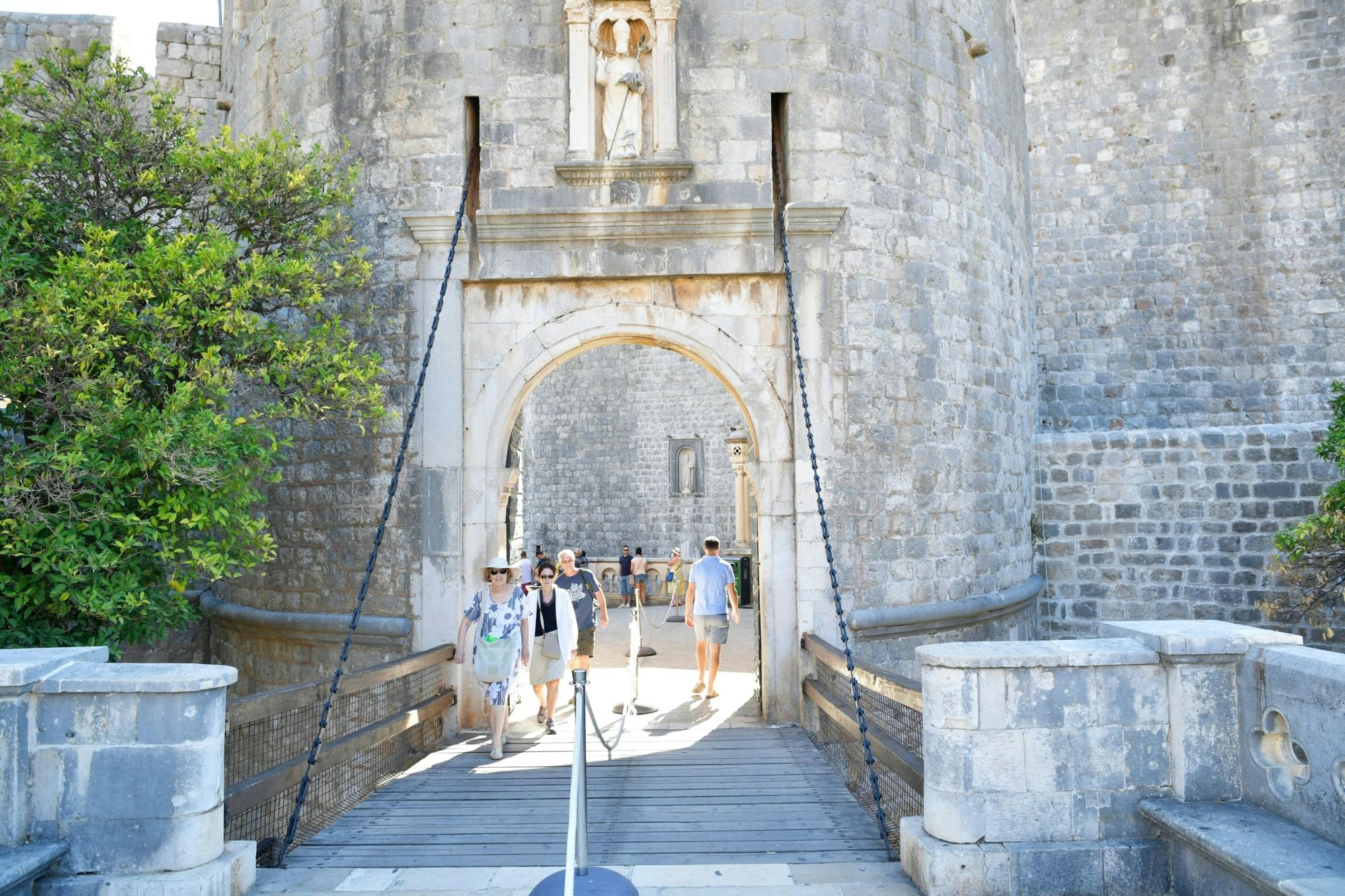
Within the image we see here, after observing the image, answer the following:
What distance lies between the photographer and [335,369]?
245 inches

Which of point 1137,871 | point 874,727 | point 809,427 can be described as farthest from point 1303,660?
point 809,427

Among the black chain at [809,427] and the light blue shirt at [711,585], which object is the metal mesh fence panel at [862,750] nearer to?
the black chain at [809,427]

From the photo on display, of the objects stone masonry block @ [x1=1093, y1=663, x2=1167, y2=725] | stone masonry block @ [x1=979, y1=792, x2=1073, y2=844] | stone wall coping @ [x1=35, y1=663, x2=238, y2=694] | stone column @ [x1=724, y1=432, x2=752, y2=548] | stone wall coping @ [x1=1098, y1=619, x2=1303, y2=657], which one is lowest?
stone masonry block @ [x1=979, y1=792, x2=1073, y2=844]

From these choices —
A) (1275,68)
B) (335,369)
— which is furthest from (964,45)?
(1275,68)

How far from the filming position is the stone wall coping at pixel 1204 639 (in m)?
3.79

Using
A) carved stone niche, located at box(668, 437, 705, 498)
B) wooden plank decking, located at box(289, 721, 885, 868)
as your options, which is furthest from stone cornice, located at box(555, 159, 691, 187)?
carved stone niche, located at box(668, 437, 705, 498)

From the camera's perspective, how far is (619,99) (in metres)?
7.20

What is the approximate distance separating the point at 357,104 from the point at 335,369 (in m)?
2.57

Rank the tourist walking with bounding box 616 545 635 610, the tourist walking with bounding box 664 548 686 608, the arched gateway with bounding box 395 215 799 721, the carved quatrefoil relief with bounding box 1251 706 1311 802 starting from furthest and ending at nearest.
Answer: the tourist walking with bounding box 616 545 635 610 → the tourist walking with bounding box 664 548 686 608 → the arched gateway with bounding box 395 215 799 721 → the carved quatrefoil relief with bounding box 1251 706 1311 802

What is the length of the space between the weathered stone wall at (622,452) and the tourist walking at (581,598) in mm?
12732

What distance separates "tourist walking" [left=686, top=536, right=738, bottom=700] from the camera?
7.51 metres

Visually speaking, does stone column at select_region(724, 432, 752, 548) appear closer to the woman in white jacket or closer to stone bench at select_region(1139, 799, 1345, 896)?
the woman in white jacket

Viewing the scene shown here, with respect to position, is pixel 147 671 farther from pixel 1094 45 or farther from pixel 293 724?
pixel 1094 45

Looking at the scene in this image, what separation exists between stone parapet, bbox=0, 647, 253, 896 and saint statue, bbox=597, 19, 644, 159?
4963 mm
